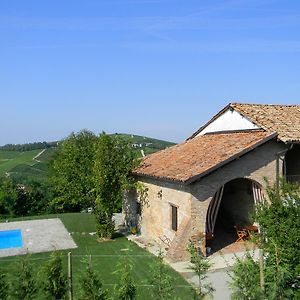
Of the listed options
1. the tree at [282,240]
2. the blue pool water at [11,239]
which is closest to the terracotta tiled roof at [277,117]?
the tree at [282,240]

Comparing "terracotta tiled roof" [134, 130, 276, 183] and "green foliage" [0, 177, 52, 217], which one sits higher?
"terracotta tiled roof" [134, 130, 276, 183]

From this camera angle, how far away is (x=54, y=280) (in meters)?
10.1

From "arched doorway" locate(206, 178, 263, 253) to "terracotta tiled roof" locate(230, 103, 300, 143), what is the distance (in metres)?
2.70

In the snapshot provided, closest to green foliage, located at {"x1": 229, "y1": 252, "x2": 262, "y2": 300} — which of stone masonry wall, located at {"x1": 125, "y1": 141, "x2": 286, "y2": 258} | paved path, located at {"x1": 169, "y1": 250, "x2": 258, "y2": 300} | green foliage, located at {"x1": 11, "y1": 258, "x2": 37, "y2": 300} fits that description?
paved path, located at {"x1": 169, "y1": 250, "x2": 258, "y2": 300}

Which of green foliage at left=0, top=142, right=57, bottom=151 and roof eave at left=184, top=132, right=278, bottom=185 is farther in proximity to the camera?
green foliage at left=0, top=142, right=57, bottom=151

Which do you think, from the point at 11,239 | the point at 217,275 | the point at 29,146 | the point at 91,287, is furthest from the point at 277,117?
the point at 29,146

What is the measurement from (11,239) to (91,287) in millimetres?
15989

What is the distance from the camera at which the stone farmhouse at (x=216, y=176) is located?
1795cm

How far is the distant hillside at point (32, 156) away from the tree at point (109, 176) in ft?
85.1

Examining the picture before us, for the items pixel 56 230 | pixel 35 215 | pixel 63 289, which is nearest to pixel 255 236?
pixel 63 289

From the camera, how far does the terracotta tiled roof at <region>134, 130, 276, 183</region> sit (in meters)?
18.0

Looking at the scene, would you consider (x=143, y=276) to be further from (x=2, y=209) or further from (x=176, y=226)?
(x=2, y=209)

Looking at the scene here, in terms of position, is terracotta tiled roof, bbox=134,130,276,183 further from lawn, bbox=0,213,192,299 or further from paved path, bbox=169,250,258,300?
lawn, bbox=0,213,192,299

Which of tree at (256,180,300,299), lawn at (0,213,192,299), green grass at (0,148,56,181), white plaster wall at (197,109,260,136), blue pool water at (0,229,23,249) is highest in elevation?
white plaster wall at (197,109,260,136)
